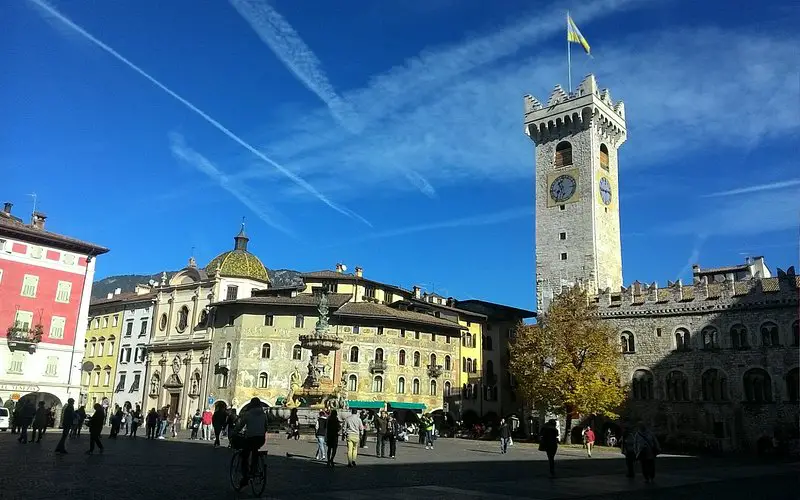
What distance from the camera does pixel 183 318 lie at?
60.5m

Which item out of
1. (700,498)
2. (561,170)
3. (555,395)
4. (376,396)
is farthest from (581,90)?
(700,498)

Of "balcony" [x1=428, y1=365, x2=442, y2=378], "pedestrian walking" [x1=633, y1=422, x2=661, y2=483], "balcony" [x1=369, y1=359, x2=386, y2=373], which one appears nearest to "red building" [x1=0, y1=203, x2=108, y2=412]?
"balcony" [x1=369, y1=359, x2=386, y2=373]

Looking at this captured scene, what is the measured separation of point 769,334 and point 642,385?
9.51 meters

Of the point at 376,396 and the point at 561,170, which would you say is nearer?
the point at 376,396

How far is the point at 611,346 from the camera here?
154ft

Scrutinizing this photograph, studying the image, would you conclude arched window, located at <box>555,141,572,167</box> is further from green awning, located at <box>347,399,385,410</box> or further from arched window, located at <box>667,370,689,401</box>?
green awning, located at <box>347,399,385,410</box>

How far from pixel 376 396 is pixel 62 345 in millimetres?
23429

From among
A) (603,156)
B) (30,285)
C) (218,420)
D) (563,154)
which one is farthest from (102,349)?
(603,156)

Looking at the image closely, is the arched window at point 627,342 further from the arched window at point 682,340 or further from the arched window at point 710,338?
the arched window at point 710,338

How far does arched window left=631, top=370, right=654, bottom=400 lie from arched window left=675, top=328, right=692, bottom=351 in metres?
2.99

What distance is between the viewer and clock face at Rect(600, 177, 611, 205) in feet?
190

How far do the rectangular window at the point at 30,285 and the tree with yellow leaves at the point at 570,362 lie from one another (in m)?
34.3

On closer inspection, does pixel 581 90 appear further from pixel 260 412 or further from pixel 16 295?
pixel 260 412

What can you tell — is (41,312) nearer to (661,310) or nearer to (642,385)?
(642,385)
